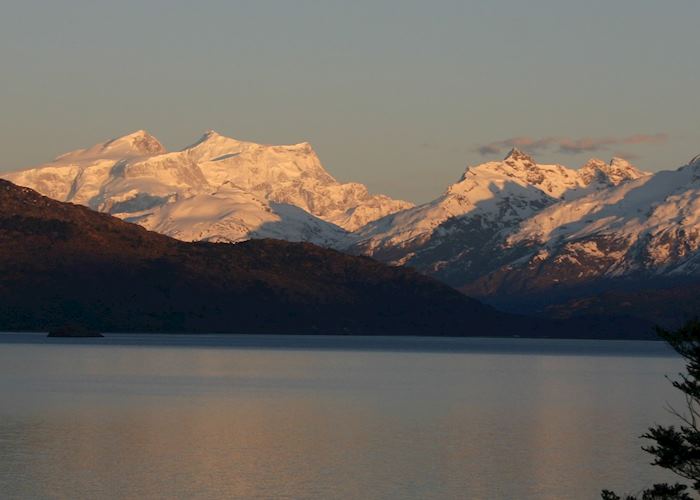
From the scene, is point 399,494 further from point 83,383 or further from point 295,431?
point 83,383

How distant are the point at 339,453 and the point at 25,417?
36730mm

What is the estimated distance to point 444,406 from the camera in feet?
533

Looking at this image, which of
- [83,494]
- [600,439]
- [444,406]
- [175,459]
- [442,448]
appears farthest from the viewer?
[444,406]

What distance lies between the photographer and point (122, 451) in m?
110

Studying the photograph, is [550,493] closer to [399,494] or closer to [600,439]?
[399,494]

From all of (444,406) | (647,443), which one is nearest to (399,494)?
(647,443)

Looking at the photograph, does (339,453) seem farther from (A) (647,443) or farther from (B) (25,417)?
(B) (25,417)

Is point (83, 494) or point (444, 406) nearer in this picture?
point (83, 494)

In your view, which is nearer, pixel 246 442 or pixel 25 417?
pixel 246 442

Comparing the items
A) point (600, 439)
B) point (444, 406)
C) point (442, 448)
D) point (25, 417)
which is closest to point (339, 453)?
point (442, 448)

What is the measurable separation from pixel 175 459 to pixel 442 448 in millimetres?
22492

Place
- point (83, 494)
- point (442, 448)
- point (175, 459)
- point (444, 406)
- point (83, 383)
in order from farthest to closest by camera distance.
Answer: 1. point (83, 383)
2. point (444, 406)
3. point (442, 448)
4. point (175, 459)
5. point (83, 494)

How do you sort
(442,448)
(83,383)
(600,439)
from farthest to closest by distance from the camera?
(83,383), (600,439), (442,448)

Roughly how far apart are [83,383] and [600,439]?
84.1 meters
